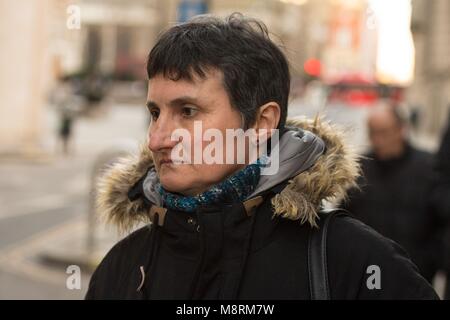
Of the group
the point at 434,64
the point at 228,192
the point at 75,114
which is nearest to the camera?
the point at 228,192

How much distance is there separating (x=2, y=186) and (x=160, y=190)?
14342 millimetres

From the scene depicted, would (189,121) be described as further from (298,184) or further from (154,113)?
(298,184)

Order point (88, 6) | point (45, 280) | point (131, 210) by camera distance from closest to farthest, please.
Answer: point (131, 210) → point (45, 280) → point (88, 6)

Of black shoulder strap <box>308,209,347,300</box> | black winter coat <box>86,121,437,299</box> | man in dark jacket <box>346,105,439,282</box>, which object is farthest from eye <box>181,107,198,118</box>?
man in dark jacket <box>346,105,439,282</box>

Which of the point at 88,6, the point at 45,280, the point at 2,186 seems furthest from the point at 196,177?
the point at 88,6

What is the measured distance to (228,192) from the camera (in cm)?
203

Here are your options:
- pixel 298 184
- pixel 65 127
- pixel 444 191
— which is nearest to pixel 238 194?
pixel 298 184

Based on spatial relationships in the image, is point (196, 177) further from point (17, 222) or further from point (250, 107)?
point (17, 222)

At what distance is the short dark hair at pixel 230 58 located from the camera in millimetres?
2039

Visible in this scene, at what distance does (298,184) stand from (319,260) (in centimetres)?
21

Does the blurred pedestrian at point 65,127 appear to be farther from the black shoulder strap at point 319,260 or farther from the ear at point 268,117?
the black shoulder strap at point 319,260

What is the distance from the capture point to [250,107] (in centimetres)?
207

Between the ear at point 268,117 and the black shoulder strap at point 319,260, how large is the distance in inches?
11.0

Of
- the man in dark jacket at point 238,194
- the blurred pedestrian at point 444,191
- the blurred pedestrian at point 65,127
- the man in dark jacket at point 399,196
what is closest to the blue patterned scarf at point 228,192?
the man in dark jacket at point 238,194
